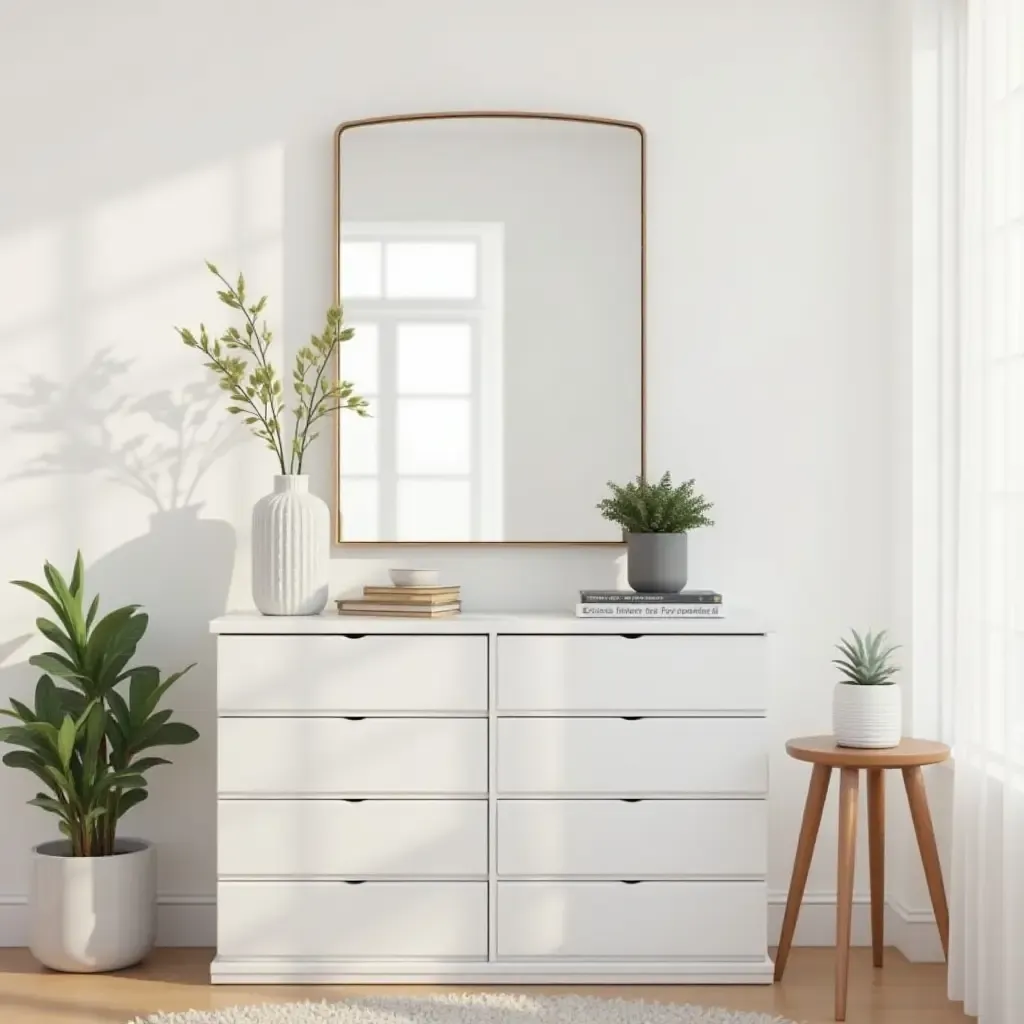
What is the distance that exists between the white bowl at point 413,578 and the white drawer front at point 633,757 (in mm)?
400

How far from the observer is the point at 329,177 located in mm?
3564

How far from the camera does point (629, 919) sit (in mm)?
3145

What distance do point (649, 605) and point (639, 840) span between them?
536mm

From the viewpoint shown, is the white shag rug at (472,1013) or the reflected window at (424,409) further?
the reflected window at (424,409)

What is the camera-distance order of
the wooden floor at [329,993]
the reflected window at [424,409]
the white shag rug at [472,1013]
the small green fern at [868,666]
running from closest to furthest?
the white shag rug at [472,1013], the wooden floor at [329,993], the small green fern at [868,666], the reflected window at [424,409]

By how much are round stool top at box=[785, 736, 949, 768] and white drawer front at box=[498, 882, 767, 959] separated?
0.34m

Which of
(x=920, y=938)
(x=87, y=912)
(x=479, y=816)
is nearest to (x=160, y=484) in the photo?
(x=87, y=912)

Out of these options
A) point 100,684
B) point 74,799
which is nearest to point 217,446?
point 100,684

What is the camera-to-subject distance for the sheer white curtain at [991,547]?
2631 millimetres

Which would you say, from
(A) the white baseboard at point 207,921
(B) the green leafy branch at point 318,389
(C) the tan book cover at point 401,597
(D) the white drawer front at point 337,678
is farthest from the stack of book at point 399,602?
(A) the white baseboard at point 207,921

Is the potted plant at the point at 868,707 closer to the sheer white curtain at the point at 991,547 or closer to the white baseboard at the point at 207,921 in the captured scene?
the sheer white curtain at the point at 991,547

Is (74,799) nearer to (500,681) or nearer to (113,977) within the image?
(113,977)

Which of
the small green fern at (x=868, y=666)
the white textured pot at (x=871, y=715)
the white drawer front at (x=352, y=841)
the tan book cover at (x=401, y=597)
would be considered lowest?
the white drawer front at (x=352, y=841)

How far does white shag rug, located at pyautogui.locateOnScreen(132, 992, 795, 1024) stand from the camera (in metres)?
2.86
